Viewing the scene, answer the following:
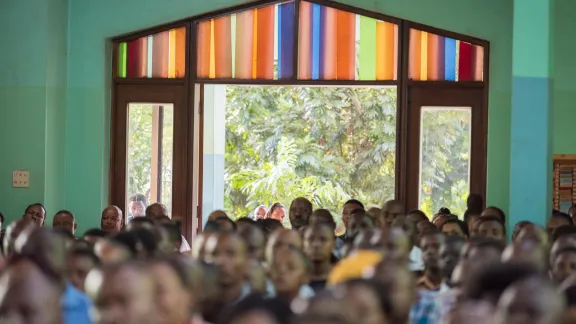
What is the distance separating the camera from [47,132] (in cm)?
1195

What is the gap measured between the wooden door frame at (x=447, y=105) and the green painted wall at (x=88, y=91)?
0.16 metres

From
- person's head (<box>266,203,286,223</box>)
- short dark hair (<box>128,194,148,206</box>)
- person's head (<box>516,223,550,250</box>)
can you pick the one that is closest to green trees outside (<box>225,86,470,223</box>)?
person's head (<box>266,203,286,223</box>)

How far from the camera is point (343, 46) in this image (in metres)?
12.3

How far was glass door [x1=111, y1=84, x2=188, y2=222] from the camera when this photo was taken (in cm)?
1250

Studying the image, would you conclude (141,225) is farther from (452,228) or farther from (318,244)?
(452,228)

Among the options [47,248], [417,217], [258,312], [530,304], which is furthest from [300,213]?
[258,312]

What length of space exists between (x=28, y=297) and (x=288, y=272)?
6.05 feet

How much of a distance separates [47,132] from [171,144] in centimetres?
141

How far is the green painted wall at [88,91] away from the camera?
11.9 meters

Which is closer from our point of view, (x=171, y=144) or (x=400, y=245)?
(x=400, y=245)

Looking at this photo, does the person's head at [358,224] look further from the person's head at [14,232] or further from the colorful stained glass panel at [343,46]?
the colorful stained glass panel at [343,46]

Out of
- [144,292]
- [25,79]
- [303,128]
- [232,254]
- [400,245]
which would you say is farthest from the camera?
[303,128]

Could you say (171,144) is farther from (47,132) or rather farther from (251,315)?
(251,315)

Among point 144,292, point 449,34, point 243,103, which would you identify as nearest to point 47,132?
point 449,34
